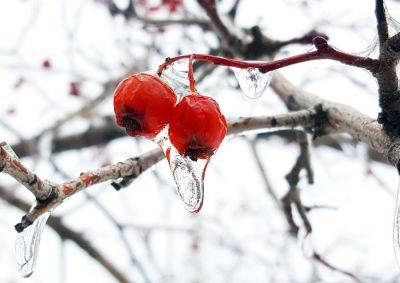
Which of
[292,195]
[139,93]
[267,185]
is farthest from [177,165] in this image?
[267,185]

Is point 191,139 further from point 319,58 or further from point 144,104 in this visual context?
point 319,58

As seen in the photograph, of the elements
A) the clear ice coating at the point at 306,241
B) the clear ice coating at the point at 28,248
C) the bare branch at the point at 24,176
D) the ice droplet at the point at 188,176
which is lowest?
the clear ice coating at the point at 306,241

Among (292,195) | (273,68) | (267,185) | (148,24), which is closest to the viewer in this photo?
(273,68)

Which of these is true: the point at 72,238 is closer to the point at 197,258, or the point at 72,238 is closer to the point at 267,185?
the point at 267,185

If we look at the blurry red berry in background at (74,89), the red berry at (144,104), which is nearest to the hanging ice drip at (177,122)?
the red berry at (144,104)

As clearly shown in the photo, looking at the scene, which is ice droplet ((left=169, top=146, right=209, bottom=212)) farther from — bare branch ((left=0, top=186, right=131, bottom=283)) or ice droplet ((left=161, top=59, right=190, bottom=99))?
bare branch ((left=0, top=186, right=131, bottom=283))

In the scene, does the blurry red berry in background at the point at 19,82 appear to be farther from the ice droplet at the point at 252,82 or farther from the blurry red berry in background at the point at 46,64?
the ice droplet at the point at 252,82

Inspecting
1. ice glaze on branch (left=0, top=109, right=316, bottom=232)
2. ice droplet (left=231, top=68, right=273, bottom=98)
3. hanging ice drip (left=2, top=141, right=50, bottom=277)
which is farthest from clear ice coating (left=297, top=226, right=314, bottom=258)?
hanging ice drip (left=2, top=141, right=50, bottom=277)

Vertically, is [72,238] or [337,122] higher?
[337,122]
